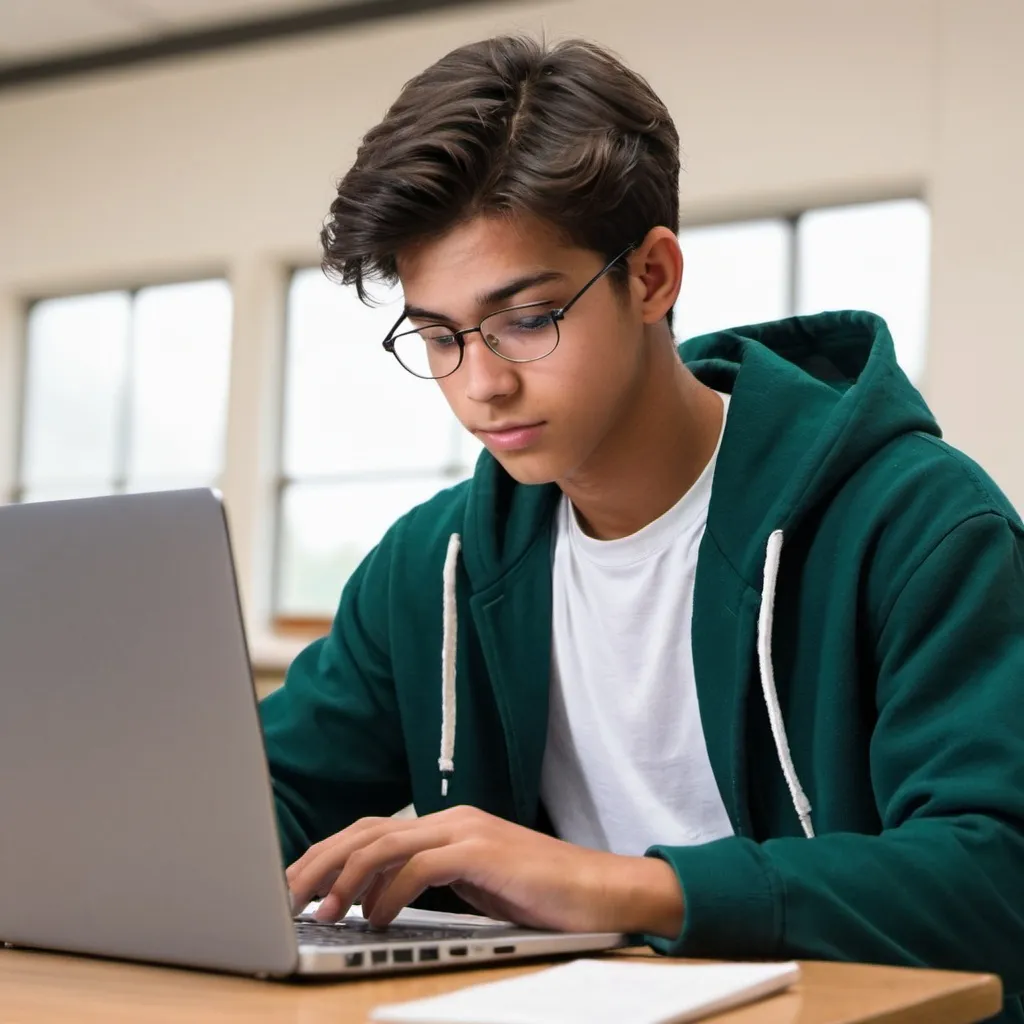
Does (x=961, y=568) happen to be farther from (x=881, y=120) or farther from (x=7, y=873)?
(x=881, y=120)

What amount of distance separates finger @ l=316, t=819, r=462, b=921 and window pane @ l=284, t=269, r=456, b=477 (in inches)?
145

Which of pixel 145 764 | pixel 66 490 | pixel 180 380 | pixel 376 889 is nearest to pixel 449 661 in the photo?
pixel 376 889

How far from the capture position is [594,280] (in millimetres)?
1240

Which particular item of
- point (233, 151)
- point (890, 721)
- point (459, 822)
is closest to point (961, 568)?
point (890, 721)

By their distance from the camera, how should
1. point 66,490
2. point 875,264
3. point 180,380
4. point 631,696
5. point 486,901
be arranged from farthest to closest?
point 66,490
point 180,380
point 875,264
point 631,696
point 486,901

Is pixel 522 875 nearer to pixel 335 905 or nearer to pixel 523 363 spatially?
pixel 335 905

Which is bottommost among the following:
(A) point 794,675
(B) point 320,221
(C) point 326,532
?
(C) point 326,532

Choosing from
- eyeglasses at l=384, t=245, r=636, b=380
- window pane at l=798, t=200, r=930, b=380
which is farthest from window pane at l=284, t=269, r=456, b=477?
eyeglasses at l=384, t=245, r=636, b=380

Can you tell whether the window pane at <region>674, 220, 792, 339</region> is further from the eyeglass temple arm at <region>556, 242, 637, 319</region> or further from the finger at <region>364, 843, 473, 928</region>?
the finger at <region>364, 843, 473, 928</region>

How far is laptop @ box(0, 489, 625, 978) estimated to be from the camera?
72 cm

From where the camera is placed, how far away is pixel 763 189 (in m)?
3.97

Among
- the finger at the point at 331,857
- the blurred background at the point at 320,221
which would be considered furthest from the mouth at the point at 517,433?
the blurred background at the point at 320,221

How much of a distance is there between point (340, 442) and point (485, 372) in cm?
360

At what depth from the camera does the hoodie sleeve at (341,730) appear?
1.35 meters
